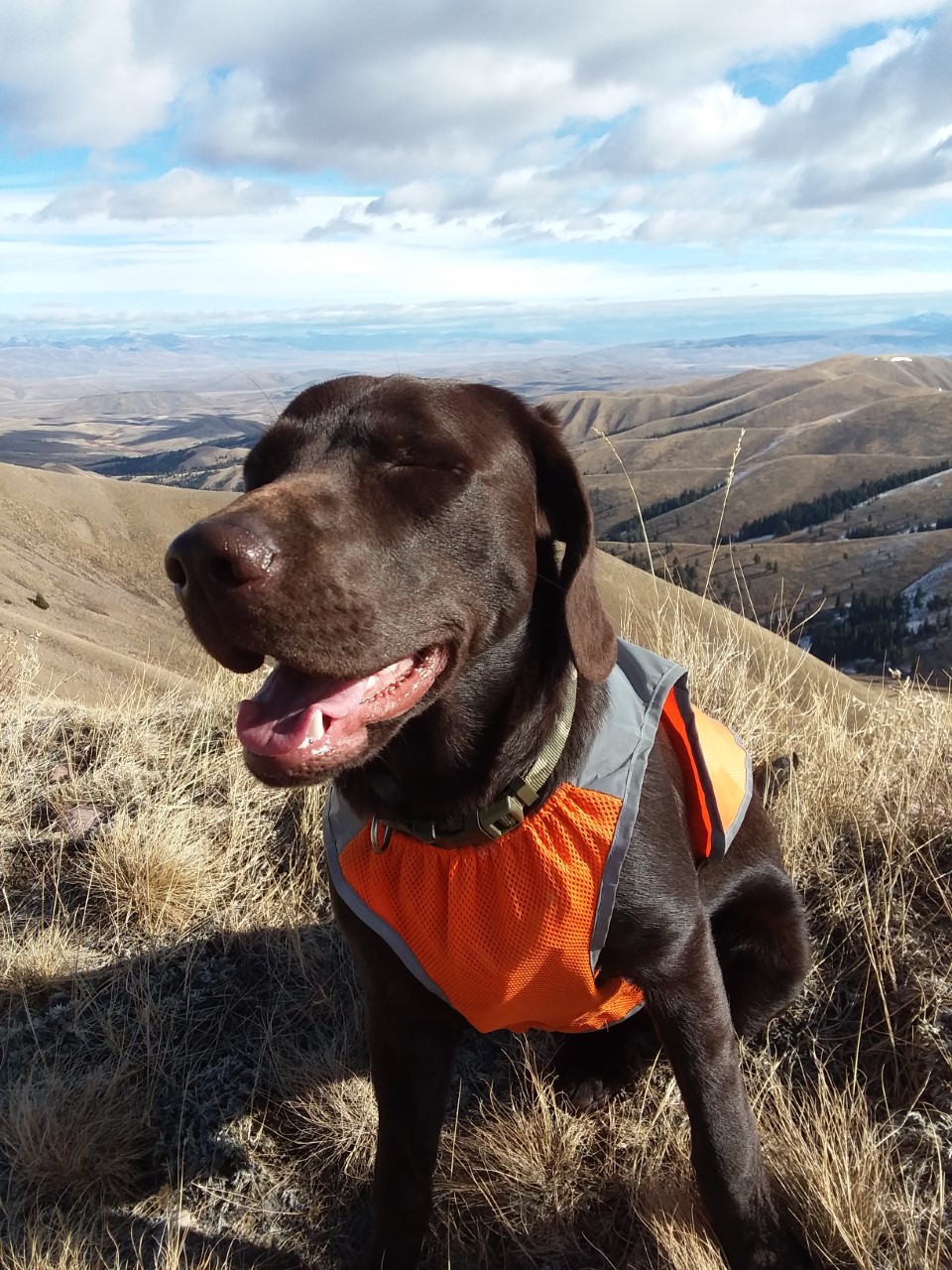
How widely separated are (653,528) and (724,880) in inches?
4441

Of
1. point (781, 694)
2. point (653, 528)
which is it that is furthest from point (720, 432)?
point (781, 694)

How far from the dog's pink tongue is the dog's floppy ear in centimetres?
49

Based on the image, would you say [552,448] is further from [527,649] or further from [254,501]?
[254,501]

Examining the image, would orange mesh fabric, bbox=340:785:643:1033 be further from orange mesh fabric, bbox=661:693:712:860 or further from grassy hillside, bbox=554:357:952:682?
grassy hillside, bbox=554:357:952:682

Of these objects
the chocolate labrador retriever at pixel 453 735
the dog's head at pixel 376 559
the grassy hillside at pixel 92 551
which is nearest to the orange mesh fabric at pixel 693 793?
the chocolate labrador retriever at pixel 453 735

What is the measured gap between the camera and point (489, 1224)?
251 centimetres

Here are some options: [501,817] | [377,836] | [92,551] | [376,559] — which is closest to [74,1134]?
[377,836]

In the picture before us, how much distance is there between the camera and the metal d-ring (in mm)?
2266

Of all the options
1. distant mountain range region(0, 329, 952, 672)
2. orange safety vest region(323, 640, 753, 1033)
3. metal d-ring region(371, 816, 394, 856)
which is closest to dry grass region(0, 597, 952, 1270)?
orange safety vest region(323, 640, 753, 1033)

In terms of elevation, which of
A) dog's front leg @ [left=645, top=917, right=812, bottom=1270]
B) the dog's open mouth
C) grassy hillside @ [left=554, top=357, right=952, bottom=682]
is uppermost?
the dog's open mouth

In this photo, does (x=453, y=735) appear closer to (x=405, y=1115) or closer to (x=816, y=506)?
(x=405, y=1115)

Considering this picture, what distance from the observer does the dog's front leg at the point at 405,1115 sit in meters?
2.39

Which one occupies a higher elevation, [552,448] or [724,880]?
[552,448]

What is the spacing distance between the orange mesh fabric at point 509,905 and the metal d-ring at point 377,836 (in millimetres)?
28
